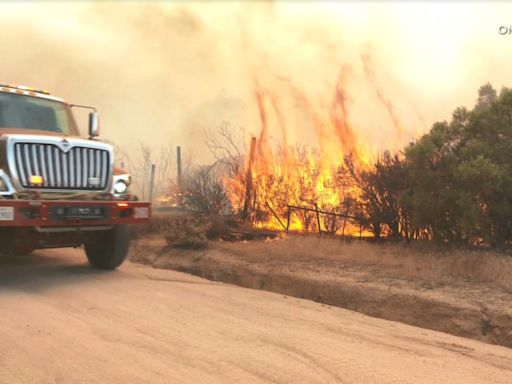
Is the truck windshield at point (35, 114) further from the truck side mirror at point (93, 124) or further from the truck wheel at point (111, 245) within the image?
the truck wheel at point (111, 245)

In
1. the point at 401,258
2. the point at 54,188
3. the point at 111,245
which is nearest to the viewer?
the point at 54,188

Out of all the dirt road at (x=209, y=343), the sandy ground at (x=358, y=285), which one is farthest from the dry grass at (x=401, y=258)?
the dirt road at (x=209, y=343)

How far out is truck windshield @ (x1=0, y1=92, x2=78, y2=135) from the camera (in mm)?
7824

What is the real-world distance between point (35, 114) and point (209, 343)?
5.63 meters

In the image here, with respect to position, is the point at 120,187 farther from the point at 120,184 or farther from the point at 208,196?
the point at 208,196

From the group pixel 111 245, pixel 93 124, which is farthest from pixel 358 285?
pixel 93 124

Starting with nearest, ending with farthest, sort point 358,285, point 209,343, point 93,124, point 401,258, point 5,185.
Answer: point 209,343 < point 5,185 < point 358,285 < point 401,258 < point 93,124

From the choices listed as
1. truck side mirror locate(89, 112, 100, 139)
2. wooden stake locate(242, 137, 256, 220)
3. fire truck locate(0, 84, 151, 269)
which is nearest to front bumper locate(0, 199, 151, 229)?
fire truck locate(0, 84, 151, 269)

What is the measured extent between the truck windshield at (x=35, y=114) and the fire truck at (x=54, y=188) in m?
0.01

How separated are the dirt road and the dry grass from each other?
1615mm

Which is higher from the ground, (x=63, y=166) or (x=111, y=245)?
(x=63, y=166)

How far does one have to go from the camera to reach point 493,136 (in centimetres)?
899

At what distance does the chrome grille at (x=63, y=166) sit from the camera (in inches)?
269

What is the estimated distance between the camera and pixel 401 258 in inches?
319
